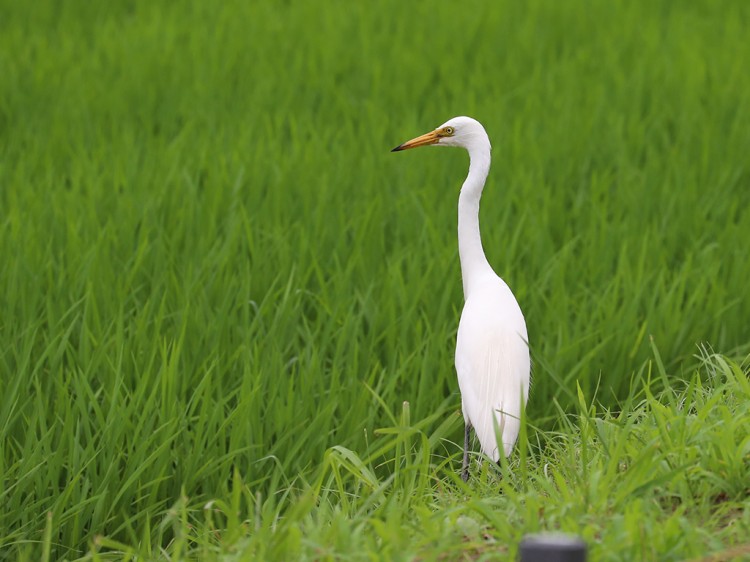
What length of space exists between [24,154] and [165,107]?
1.12m

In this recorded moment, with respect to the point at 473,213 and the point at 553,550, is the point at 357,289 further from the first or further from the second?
the point at 553,550

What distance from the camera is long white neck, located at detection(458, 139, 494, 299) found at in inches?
113

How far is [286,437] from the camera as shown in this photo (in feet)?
9.56

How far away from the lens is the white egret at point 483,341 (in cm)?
263

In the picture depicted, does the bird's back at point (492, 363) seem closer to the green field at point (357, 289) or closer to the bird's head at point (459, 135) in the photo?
the green field at point (357, 289)

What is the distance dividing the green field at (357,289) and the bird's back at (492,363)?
9 cm

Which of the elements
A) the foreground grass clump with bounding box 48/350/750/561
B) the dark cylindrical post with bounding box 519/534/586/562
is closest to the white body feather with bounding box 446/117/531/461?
the foreground grass clump with bounding box 48/350/750/561

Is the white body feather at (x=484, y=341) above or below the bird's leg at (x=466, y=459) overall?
above

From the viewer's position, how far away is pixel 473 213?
2904 millimetres

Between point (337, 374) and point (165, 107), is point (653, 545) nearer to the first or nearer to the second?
point (337, 374)

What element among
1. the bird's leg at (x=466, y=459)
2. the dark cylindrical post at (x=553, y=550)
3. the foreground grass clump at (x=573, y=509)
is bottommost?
the bird's leg at (x=466, y=459)

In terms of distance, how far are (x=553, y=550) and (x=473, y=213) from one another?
1550mm

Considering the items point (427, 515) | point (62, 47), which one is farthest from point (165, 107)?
point (427, 515)

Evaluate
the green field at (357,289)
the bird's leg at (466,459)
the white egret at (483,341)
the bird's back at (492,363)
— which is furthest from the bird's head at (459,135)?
the bird's leg at (466,459)
